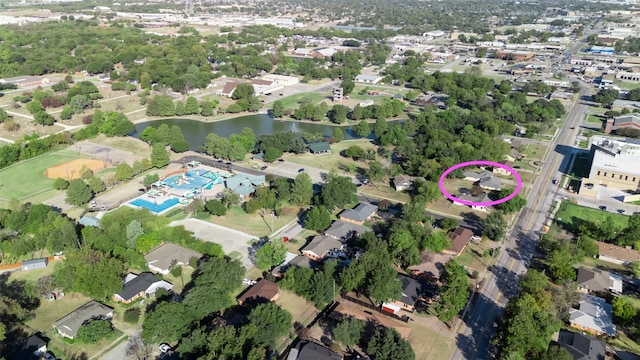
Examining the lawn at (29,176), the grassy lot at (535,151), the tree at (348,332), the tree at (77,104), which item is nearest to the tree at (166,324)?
the tree at (348,332)

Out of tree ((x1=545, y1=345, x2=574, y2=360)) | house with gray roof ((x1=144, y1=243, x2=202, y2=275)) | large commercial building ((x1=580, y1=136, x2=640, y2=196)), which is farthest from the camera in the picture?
large commercial building ((x1=580, y1=136, x2=640, y2=196))

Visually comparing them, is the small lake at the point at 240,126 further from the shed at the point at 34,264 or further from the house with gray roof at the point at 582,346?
the house with gray roof at the point at 582,346

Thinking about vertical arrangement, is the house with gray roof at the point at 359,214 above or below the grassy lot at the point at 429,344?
above

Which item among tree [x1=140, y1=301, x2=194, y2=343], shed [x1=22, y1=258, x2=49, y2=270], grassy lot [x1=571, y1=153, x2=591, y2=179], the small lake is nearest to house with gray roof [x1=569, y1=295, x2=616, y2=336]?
tree [x1=140, y1=301, x2=194, y2=343]

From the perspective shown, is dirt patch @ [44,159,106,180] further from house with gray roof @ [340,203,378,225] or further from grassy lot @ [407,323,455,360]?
grassy lot @ [407,323,455,360]

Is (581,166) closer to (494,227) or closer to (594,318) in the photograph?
(494,227)

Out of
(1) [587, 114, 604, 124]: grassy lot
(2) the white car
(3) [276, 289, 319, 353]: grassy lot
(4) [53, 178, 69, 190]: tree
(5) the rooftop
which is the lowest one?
(4) [53, 178, 69, 190]: tree

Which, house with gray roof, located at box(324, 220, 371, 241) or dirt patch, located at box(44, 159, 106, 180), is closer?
house with gray roof, located at box(324, 220, 371, 241)
